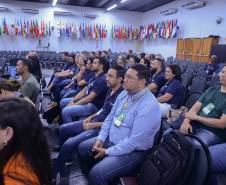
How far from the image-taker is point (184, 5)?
1103 centimetres

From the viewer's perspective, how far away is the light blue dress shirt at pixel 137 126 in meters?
1.74

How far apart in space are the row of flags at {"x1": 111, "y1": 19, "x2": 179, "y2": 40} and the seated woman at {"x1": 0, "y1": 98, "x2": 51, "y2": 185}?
1184 cm

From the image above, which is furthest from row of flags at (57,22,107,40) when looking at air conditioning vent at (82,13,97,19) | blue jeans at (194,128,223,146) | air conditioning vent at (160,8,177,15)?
blue jeans at (194,128,223,146)

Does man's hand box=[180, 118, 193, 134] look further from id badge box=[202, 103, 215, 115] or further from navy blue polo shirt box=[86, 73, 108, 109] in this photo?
navy blue polo shirt box=[86, 73, 108, 109]

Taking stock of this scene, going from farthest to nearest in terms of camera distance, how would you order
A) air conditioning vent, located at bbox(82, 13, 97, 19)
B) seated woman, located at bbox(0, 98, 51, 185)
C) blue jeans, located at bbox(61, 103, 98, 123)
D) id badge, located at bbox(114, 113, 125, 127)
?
air conditioning vent, located at bbox(82, 13, 97, 19) < blue jeans, located at bbox(61, 103, 98, 123) < id badge, located at bbox(114, 113, 125, 127) < seated woman, located at bbox(0, 98, 51, 185)

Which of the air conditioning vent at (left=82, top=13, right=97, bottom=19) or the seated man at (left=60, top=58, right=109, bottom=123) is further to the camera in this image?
the air conditioning vent at (left=82, top=13, right=97, bottom=19)

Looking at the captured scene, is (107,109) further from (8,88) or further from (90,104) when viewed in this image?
(8,88)

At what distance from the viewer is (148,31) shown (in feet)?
46.5

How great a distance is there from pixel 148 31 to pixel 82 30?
4036 millimetres

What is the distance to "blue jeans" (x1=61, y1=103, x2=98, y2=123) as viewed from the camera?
3195 mm

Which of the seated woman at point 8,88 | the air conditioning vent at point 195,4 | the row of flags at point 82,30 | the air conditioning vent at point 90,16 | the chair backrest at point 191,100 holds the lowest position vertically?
the chair backrest at point 191,100

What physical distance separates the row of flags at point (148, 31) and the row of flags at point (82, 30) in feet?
2.70

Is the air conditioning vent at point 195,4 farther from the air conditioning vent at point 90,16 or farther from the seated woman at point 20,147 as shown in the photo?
the seated woman at point 20,147

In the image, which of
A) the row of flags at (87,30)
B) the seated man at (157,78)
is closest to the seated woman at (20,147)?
the seated man at (157,78)
